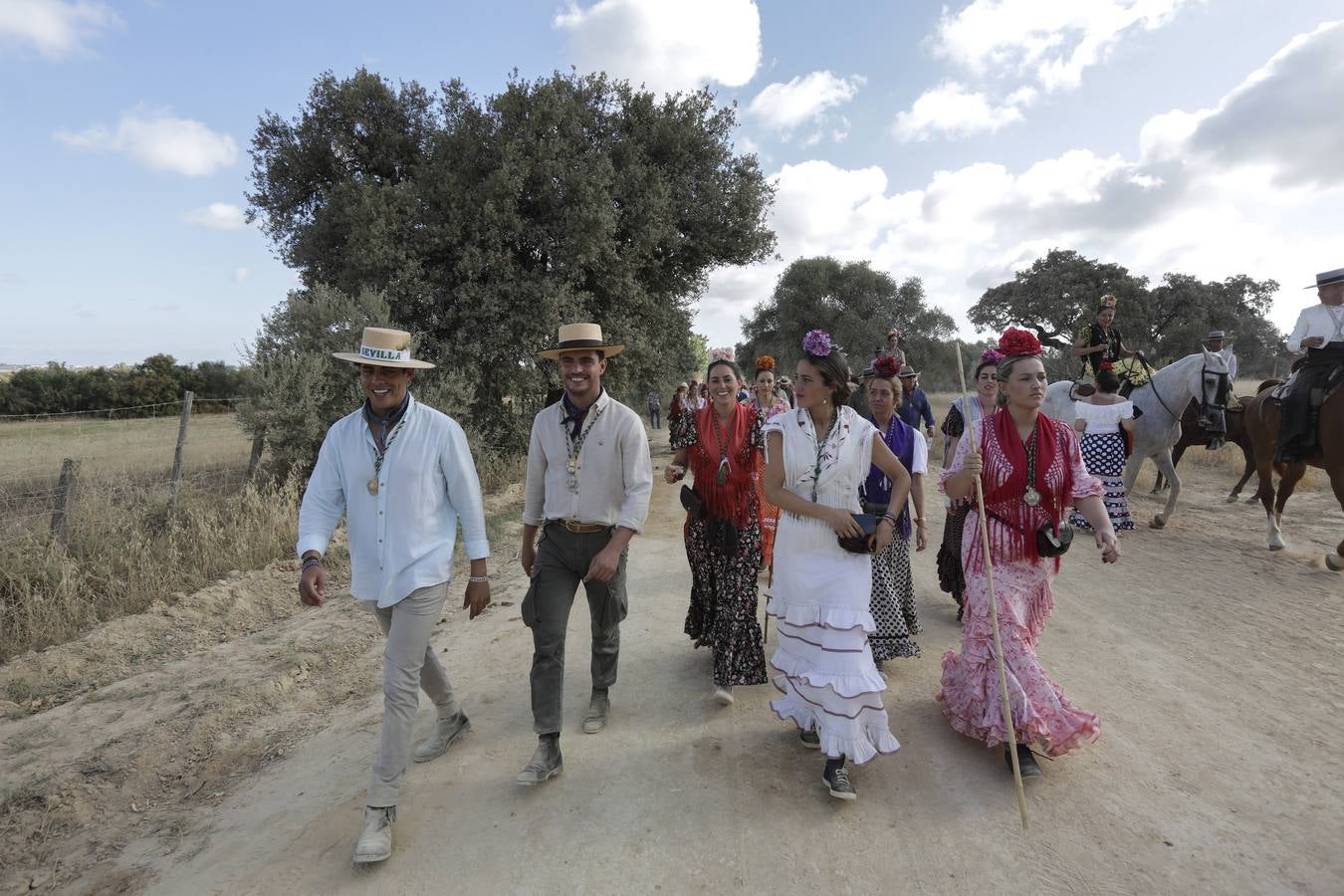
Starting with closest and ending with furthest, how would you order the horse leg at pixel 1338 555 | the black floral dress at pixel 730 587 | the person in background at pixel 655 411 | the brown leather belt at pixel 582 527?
1. the brown leather belt at pixel 582 527
2. the black floral dress at pixel 730 587
3. the horse leg at pixel 1338 555
4. the person in background at pixel 655 411

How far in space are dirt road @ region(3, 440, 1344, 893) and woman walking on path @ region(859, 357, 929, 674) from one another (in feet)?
0.77

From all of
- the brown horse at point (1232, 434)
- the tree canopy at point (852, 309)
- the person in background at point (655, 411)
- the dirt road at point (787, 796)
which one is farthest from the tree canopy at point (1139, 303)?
the dirt road at point (787, 796)

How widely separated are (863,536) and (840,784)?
1.15 metres

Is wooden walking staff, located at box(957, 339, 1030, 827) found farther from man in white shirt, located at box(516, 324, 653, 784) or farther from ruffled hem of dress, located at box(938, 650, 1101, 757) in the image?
man in white shirt, located at box(516, 324, 653, 784)

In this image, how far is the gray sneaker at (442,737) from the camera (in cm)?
335

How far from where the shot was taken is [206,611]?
16.6 ft

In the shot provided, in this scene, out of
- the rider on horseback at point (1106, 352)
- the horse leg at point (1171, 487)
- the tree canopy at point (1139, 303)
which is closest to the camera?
the horse leg at point (1171, 487)

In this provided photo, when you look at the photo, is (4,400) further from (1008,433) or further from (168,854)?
(1008,433)

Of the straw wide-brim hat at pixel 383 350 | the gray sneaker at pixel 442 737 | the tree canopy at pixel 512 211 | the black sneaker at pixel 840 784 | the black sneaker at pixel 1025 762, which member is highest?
the tree canopy at pixel 512 211

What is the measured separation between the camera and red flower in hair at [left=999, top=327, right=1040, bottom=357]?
3137 mm

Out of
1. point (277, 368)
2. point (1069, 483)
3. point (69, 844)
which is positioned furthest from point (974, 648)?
point (277, 368)

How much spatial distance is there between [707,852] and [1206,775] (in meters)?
2.42

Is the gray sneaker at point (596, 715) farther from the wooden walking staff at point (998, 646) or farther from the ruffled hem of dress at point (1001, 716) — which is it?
the wooden walking staff at point (998, 646)

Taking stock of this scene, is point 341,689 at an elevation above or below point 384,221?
below
